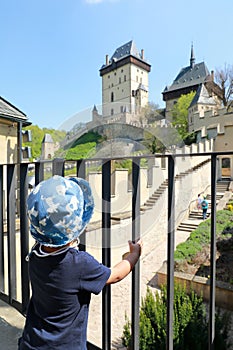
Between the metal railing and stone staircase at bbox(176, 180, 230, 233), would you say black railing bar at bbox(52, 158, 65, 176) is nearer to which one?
the metal railing

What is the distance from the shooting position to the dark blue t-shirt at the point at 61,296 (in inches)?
31.5

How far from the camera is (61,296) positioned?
81 centimetres

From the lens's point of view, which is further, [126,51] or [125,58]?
[126,51]

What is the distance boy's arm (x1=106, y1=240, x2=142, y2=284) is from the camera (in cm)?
86

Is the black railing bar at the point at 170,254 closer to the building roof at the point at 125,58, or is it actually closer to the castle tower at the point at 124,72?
the castle tower at the point at 124,72

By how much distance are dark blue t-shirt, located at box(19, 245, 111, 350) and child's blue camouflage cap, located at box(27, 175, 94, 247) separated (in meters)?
0.06

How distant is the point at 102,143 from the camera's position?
2660 mm

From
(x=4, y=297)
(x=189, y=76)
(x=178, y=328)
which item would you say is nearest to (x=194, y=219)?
(x=178, y=328)

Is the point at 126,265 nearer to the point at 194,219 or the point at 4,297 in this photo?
the point at 4,297

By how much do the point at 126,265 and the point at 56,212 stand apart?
1.07 ft

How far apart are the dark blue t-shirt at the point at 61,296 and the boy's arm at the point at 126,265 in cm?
4

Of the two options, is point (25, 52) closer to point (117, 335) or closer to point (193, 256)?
point (193, 256)

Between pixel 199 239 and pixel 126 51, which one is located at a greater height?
pixel 126 51

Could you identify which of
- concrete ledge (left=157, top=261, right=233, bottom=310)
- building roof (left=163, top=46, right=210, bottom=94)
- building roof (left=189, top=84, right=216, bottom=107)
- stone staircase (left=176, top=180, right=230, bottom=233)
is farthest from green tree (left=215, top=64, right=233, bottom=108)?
concrete ledge (left=157, top=261, right=233, bottom=310)
